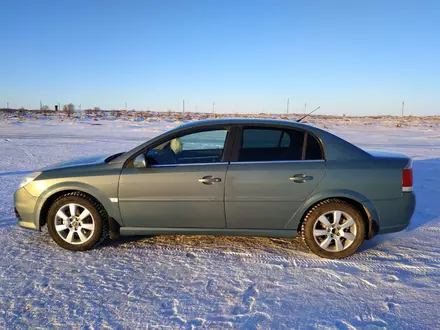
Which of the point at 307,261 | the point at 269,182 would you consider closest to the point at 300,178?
the point at 269,182

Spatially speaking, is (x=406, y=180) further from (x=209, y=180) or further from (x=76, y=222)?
(x=76, y=222)

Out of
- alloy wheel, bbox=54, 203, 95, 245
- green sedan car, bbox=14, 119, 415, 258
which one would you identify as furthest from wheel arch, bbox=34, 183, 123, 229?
alloy wheel, bbox=54, 203, 95, 245

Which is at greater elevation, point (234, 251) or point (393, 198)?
point (393, 198)

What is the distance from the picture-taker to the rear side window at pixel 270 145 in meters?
3.93

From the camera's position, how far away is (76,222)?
13.1 ft

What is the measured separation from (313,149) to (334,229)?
95 centimetres

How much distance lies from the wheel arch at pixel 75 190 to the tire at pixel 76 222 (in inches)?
2.7

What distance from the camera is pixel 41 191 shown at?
13.1 feet

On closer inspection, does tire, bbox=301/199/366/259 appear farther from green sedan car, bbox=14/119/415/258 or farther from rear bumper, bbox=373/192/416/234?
rear bumper, bbox=373/192/416/234

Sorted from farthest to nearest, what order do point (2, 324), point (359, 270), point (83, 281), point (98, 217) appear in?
point (98, 217) < point (359, 270) < point (83, 281) < point (2, 324)

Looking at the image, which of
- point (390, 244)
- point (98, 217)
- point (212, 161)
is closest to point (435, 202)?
point (390, 244)

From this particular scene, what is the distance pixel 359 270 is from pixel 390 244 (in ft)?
3.25

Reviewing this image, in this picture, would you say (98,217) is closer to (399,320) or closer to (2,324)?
(2,324)

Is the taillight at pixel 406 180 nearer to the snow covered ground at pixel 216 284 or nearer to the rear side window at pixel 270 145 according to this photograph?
the snow covered ground at pixel 216 284
